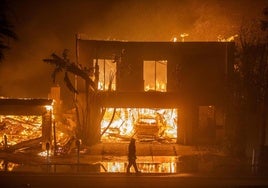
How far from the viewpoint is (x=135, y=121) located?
3906 cm

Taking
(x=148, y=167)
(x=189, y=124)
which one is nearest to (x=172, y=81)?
(x=189, y=124)

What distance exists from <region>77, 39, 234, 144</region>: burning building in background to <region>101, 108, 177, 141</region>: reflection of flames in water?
2.01m

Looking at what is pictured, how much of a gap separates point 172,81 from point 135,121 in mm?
4793

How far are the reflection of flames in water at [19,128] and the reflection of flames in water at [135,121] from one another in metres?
5.03

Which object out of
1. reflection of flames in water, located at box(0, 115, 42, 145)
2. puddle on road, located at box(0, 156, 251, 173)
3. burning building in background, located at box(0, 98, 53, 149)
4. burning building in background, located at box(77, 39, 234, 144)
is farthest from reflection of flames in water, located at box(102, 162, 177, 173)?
reflection of flames in water, located at box(0, 115, 42, 145)

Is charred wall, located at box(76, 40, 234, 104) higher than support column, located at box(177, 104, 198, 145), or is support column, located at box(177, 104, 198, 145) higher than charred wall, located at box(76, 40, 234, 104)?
charred wall, located at box(76, 40, 234, 104)

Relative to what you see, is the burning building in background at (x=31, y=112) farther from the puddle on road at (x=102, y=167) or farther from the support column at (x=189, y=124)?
the support column at (x=189, y=124)

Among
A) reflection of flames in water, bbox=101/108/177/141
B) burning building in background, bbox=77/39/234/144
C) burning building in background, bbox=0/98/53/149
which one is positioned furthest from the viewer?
reflection of flames in water, bbox=101/108/177/141

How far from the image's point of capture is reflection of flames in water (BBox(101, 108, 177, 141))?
38.3 metres

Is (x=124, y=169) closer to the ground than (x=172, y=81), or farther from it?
closer to the ground

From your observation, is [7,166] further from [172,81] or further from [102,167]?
[172,81]

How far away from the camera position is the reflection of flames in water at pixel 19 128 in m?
34.4

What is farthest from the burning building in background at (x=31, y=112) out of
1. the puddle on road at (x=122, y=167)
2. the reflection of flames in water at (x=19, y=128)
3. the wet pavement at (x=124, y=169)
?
the puddle on road at (x=122, y=167)

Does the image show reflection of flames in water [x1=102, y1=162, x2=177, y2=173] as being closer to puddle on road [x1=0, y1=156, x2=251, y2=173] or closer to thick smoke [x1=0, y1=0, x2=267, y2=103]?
puddle on road [x1=0, y1=156, x2=251, y2=173]
